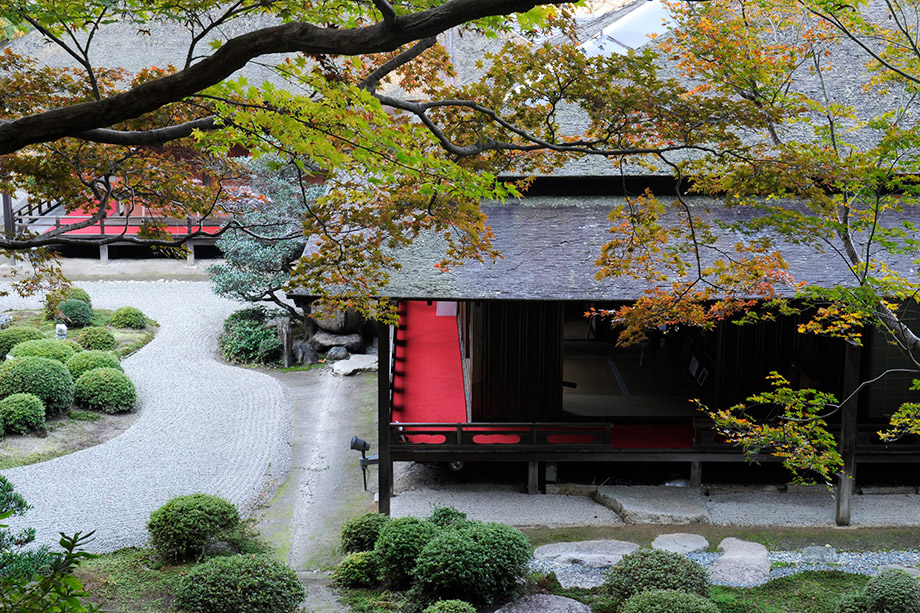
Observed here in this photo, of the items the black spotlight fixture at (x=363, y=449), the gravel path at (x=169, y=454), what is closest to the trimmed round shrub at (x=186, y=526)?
the gravel path at (x=169, y=454)

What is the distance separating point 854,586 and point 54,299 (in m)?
9.84

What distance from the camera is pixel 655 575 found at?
323 inches

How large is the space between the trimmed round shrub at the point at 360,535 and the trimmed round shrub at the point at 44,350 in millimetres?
9553

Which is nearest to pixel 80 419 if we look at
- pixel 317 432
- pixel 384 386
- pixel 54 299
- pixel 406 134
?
pixel 317 432

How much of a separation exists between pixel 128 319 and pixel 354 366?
668 cm

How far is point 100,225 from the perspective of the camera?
1027 inches

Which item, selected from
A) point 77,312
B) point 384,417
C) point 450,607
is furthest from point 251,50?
point 77,312

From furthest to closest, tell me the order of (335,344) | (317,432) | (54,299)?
(335,344), (317,432), (54,299)

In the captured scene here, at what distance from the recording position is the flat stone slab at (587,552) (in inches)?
394

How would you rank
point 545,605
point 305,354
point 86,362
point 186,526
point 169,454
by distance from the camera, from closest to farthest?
point 545,605 → point 186,526 → point 169,454 → point 86,362 → point 305,354

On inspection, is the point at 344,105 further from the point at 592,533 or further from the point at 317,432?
the point at 317,432

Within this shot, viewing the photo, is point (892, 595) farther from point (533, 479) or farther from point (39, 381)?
point (39, 381)

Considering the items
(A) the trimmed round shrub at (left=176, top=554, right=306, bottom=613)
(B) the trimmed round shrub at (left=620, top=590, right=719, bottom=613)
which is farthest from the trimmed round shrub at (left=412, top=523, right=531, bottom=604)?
(B) the trimmed round shrub at (left=620, top=590, right=719, bottom=613)

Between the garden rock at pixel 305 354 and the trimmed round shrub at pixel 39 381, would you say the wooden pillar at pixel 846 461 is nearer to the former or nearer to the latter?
the garden rock at pixel 305 354
